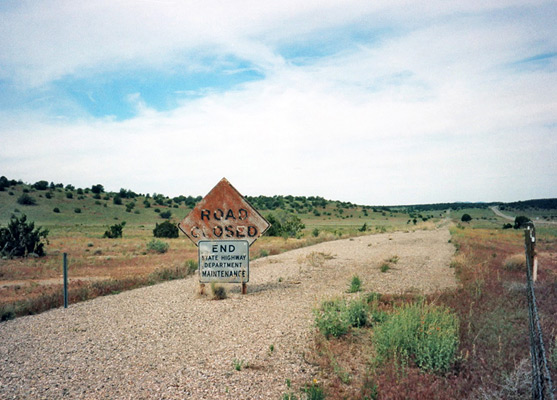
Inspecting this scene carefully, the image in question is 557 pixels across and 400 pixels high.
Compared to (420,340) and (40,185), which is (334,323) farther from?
(40,185)

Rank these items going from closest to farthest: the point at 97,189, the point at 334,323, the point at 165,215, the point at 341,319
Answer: the point at 334,323, the point at 341,319, the point at 165,215, the point at 97,189

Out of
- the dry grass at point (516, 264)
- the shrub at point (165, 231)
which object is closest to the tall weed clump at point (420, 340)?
the dry grass at point (516, 264)

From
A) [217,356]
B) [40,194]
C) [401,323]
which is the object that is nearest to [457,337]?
[401,323]

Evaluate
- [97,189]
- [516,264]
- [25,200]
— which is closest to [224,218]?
[516,264]

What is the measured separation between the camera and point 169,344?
8.08 metres

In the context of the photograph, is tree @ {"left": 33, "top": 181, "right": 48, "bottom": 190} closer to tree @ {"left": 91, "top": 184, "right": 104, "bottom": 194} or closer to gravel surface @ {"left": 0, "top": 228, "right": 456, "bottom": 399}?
tree @ {"left": 91, "top": 184, "right": 104, "bottom": 194}

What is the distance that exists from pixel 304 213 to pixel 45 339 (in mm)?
103163

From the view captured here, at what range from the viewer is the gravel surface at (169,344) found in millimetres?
5977

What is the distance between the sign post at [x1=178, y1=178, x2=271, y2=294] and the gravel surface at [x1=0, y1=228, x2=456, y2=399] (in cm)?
84

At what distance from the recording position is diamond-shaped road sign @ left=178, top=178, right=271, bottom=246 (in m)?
12.7

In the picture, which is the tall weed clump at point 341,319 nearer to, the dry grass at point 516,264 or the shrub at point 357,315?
the shrub at point 357,315

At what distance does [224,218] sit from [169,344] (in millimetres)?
5172

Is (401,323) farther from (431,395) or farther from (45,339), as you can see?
(45,339)

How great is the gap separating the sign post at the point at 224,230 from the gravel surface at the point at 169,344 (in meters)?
0.84
